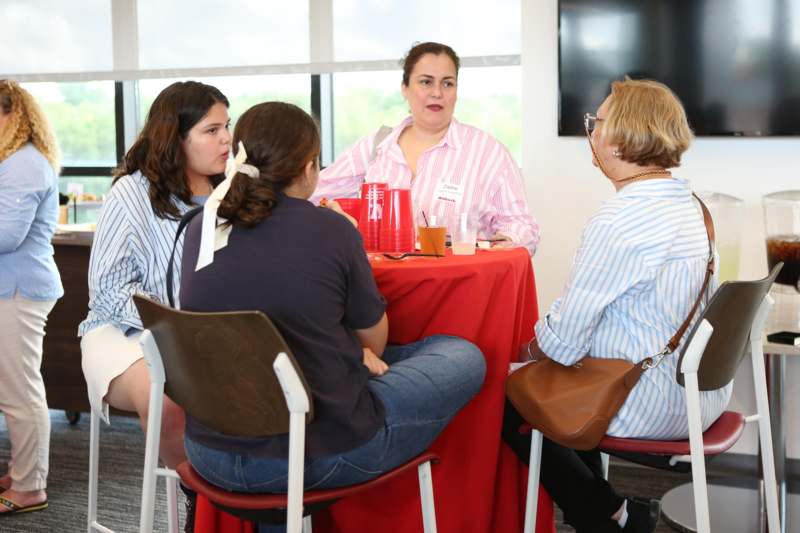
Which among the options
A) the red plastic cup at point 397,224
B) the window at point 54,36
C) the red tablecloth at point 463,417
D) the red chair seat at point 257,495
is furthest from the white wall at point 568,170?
the window at point 54,36

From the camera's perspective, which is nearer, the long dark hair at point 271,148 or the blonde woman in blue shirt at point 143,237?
the long dark hair at point 271,148

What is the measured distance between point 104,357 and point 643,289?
52.4 inches

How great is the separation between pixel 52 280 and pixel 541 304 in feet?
6.49

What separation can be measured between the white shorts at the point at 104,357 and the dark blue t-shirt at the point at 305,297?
60cm

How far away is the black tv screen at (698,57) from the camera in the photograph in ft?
11.8

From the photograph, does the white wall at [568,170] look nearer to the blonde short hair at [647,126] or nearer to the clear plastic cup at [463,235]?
the clear plastic cup at [463,235]

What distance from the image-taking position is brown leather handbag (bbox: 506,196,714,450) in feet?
6.86

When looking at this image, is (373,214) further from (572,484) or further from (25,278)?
(25,278)

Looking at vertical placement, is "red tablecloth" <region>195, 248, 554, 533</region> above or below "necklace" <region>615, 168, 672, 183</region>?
below

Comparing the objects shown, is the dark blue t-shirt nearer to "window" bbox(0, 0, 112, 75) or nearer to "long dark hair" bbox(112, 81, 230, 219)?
"long dark hair" bbox(112, 81, 230, 219)

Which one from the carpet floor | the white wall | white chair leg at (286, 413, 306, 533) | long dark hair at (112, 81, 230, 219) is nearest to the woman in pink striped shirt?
the white wall

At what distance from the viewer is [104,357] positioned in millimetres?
2389

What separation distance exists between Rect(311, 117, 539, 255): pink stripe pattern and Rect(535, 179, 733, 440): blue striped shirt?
927mm

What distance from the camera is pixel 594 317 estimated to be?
7.02ft
